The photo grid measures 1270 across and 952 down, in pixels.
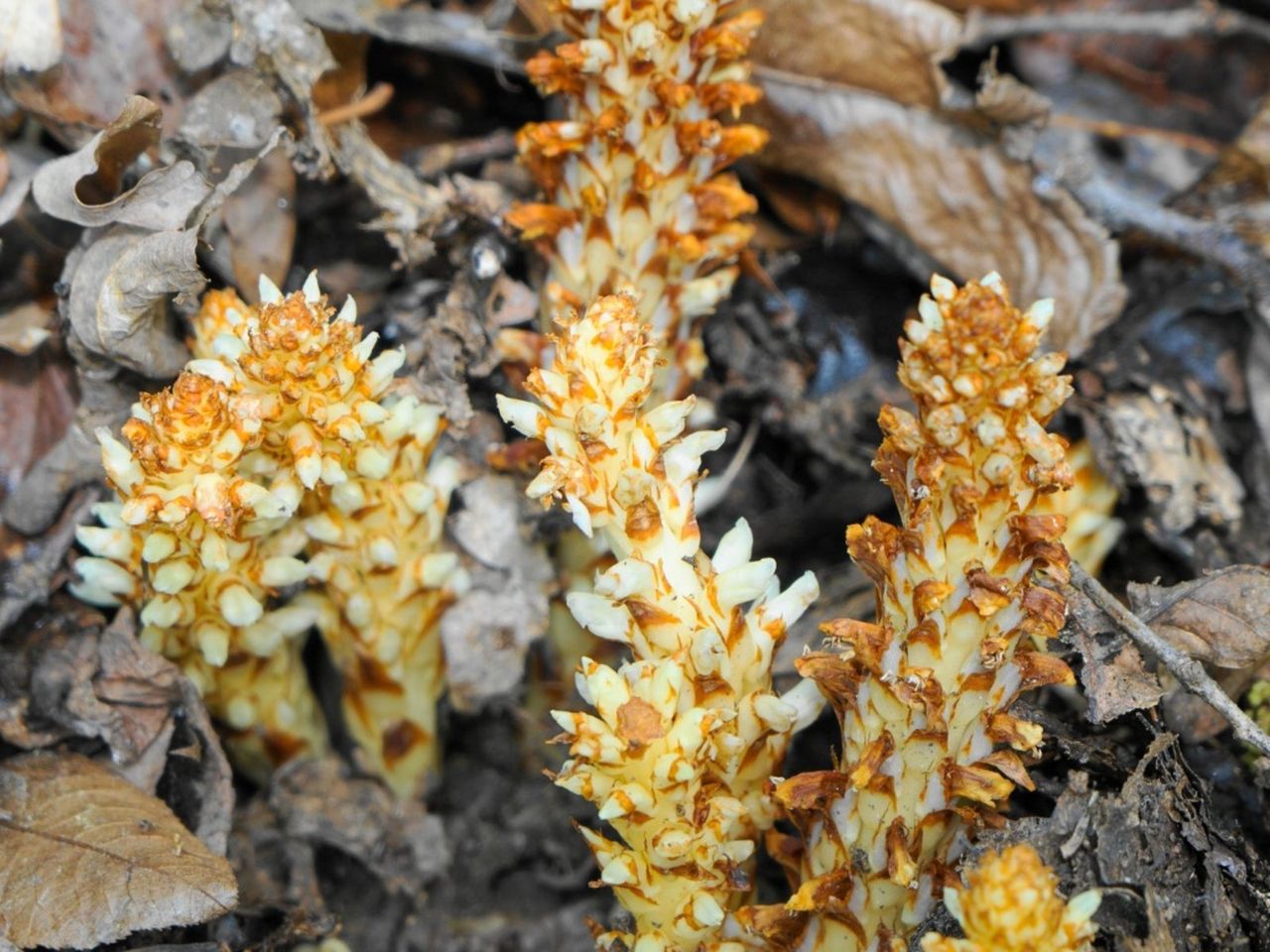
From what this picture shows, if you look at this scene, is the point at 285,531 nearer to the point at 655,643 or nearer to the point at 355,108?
the point at 655,643

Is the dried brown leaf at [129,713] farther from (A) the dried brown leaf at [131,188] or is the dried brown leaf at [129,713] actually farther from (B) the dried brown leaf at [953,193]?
(B) the dried brown leaf at [953,193]

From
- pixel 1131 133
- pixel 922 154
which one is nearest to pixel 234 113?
pixel 922 154

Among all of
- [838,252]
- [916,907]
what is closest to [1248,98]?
[838,252]

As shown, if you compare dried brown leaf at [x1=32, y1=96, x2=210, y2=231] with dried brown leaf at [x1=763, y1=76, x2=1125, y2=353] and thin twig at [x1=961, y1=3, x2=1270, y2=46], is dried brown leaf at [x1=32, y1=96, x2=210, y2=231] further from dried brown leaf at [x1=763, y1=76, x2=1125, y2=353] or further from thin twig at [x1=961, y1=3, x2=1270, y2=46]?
thin twig at [x1=961, y1=3, x2=1270, y2=46]

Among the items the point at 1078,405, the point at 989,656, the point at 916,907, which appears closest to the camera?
the point at 989,656

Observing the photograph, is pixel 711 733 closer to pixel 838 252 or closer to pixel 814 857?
pixel 814 857

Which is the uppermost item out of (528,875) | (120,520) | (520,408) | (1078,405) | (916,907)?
(520,408)
